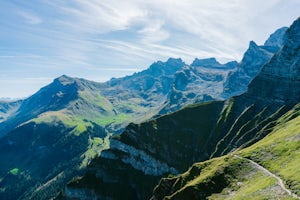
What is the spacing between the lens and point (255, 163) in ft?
452

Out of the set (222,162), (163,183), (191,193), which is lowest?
(163,183)

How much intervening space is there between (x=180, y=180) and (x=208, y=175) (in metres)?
23.2

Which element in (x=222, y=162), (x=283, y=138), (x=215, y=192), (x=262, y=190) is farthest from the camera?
(x=283, y=138)

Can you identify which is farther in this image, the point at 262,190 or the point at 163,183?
the point at 163,183

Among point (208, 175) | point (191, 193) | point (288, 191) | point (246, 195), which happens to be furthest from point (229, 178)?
point (288, 191)

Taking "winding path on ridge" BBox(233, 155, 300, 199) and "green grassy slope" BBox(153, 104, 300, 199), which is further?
"green grassy slope" BBox(153, 104, 300, 199)

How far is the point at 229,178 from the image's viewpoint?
12850cm

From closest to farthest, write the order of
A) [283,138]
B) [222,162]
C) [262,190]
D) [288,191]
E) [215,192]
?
[288,191] < [262,190] < [215,192] < [222,162] < [283,138]

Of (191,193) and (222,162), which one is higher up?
(222,162)

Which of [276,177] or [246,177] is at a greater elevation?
[276,177]

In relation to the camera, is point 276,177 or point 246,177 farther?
point 246,177

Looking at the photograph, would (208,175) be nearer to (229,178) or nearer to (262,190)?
(229,178)

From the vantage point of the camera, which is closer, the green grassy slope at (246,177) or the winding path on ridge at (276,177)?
the winding path on ridge at (276,177)

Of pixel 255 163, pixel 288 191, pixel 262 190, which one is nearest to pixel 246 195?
pixel 262 190
